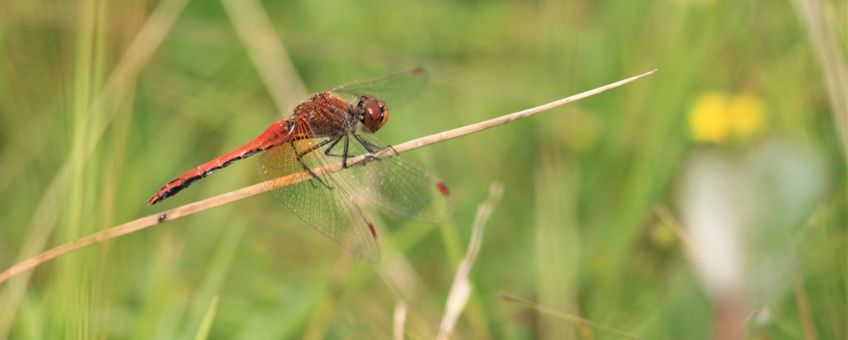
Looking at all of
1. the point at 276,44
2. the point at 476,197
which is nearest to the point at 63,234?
the point at 476,197

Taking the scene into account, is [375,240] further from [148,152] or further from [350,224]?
[148,152]

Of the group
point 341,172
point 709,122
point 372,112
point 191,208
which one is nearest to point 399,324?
point 191,208

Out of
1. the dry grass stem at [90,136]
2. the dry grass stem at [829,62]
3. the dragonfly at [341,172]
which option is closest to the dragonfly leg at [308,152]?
the dragonfly at [341,172]

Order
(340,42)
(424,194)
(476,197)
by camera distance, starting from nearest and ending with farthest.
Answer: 1. (424,194)
2. (476,197)
3. (340,42)

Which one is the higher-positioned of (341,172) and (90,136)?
(90,136)

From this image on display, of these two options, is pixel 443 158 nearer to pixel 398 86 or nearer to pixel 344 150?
pixel 398 86

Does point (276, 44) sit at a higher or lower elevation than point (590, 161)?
higher

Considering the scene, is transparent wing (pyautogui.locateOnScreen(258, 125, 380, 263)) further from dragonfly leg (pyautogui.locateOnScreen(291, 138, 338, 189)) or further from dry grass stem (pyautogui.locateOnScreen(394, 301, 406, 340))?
dry grass stem (pyautogui.locateOnScreen(394, 301, 406, 340))
